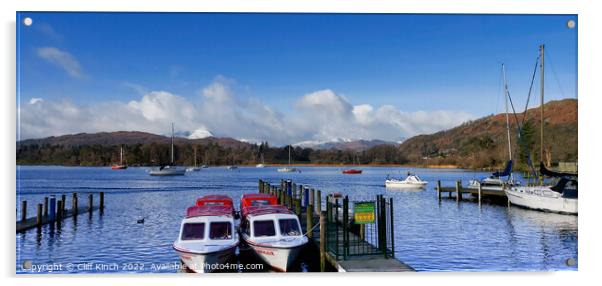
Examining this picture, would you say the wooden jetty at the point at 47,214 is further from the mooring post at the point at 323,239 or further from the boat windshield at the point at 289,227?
the mooring post at the point at 323,239

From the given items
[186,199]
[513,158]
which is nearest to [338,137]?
[513,158]

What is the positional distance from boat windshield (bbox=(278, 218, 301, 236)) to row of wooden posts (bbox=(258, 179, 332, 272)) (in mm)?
675

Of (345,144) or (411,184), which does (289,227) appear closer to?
(345,144)

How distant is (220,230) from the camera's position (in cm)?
1282

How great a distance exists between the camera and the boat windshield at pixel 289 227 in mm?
13163

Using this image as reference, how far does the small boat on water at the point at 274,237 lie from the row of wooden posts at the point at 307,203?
1.82 feet

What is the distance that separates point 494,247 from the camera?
1678cm

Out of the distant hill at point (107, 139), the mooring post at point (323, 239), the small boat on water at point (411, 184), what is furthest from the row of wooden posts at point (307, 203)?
the small boat on water at point (411, 184)

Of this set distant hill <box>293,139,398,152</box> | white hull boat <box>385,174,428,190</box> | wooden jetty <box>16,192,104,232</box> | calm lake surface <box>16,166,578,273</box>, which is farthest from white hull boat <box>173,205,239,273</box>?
white hull boat <box>385,174,428,190</box>

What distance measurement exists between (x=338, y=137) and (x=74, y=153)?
30.5ft

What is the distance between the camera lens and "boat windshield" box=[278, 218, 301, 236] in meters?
13.2

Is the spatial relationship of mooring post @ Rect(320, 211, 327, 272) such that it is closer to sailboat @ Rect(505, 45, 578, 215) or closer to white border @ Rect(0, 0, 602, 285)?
white border @ Rect(0, 0, 602, 285)
